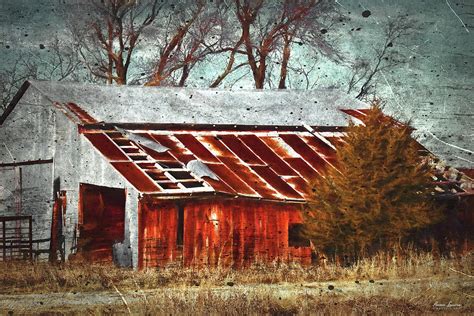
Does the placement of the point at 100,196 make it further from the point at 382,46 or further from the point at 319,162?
the point at 382,46

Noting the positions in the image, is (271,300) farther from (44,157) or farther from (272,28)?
(272,28)

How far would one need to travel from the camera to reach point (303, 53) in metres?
42.8

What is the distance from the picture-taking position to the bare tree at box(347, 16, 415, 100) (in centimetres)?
4247

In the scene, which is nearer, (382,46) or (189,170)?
(189,170)

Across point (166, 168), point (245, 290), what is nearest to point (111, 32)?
point (166, 168)

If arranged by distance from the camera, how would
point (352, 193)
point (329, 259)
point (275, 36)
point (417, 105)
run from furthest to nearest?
point (417, 105) → point (275, 36) → point (329, 259) → point (352, 193)

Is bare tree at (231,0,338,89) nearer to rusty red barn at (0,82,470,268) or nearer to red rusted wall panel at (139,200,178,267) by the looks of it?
rusty red barn at (0,82,470,268)

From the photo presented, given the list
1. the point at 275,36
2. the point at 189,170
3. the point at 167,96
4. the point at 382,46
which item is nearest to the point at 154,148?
the point at 189,170

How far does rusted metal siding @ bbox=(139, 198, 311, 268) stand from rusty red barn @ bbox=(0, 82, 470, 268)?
0.09 ft

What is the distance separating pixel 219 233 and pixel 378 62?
20.8 metres

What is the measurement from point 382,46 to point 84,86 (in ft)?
63.7

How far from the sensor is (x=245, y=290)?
711 inches

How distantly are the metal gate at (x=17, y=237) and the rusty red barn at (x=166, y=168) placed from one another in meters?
0.51

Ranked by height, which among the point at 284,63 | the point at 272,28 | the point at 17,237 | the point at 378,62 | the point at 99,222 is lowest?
the point at 17,237
